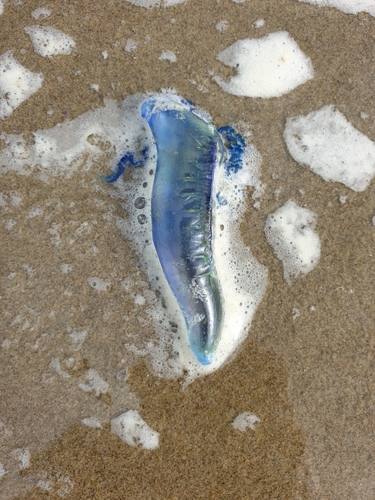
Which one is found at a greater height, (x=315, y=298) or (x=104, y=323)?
(x=315, y=298)

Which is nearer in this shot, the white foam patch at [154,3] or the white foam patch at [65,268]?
the white foam patch at [65,268]

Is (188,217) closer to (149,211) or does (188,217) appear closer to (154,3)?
(149,211)

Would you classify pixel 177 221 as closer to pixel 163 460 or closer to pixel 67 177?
pixel 67 177

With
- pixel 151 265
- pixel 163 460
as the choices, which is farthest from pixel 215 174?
pixel 163 460

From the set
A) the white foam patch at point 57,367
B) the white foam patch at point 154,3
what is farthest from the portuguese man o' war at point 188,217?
the white foam patch at point 57,367

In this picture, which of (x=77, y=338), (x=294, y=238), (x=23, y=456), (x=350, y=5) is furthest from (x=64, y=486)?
(x=350, y=5)

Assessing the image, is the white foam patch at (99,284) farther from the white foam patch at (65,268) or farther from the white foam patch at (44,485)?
the white foam patch at (44,485)

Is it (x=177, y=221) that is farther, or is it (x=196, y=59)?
(x=196, y=59)

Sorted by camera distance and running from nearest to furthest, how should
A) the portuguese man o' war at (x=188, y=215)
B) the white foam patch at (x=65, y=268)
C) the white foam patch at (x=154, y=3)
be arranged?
1. the portuguese man o' war at (x=188, y=215)
2. the white foam patch at (x=65, y=268)
3. the white foam patch at (x=154, y=3)
